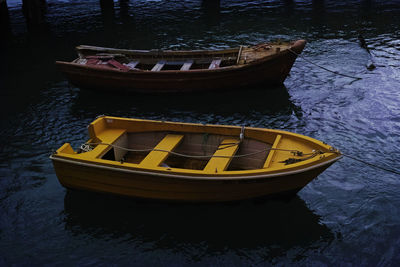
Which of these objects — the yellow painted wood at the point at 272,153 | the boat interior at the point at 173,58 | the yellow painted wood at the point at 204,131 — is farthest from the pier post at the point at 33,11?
the yellow painted wood at the point at 272,153

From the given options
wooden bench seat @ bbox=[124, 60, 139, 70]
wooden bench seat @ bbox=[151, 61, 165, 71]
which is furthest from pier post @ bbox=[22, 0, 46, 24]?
wooden bench seat @ bbox=[151, 61, 165, 71]

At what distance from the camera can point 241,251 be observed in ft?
28.5

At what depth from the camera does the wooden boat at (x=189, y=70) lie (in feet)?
50.3

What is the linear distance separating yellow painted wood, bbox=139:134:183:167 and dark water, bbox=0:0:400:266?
4.24 ft

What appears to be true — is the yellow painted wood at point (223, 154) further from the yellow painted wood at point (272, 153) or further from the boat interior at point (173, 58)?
the boat interior at point (173, 58)

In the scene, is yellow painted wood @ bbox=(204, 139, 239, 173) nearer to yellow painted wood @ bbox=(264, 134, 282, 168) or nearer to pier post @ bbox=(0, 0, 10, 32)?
yellow painted wood @ bbox=(264, 134, 282, 168)

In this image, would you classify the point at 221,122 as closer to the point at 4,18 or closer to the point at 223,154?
the point at 223,154

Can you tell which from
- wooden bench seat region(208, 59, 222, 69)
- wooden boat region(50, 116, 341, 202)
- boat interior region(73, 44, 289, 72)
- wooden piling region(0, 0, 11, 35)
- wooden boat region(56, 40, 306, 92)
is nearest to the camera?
wooden boat region(50, 116, 341, 202)

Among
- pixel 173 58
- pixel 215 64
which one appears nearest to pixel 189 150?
pixel 215 64

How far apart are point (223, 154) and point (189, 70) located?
6.43 metres

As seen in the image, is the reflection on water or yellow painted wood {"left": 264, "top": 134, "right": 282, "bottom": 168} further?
the reflection on water

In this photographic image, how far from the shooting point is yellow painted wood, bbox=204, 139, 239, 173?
30.5 ft

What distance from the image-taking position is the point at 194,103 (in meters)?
15.8

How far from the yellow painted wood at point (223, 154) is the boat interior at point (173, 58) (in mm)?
6358
